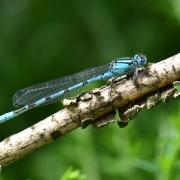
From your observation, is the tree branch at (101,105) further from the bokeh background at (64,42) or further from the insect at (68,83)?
the bokeh background at (64,42)

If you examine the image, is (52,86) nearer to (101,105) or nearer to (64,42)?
(101,105)

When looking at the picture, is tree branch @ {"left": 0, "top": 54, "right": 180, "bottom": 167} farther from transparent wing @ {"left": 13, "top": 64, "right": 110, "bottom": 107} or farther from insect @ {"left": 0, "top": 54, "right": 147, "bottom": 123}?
transparent wing @ {"left": 13, "top": 64, "right": 110, "bottom": 107}

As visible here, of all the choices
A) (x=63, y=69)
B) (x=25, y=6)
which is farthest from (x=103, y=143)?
(x=25, y=6)

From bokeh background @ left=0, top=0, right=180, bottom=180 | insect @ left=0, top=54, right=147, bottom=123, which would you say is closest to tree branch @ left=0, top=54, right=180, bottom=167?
insect @ left=0, top=54, right=147, bottom=123

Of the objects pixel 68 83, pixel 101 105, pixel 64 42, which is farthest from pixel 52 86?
pixel 64 42

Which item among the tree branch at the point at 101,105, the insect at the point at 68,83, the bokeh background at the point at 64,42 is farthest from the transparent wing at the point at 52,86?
the tree branch at the point at 101,105

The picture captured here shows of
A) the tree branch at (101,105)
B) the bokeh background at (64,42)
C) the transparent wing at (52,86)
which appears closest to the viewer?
the tree branch at (101,105)

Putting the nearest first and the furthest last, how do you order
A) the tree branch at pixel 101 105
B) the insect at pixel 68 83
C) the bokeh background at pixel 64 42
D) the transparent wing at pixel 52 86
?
the tree branch at pixel 101 105
the insect at pixel 68 83
the transparent wing at pixel 52 86
the bokeh background at pixel 64 42

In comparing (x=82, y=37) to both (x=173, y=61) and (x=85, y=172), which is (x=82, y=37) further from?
(x=173, y=61)
